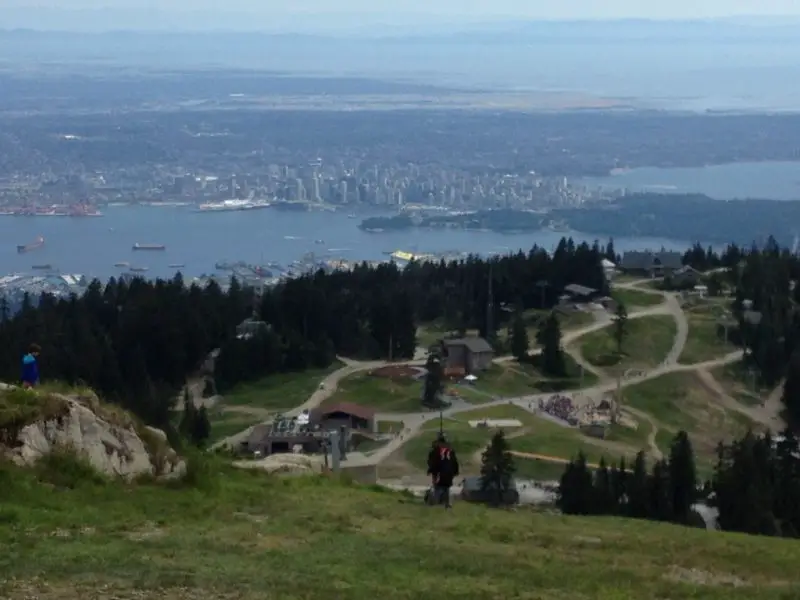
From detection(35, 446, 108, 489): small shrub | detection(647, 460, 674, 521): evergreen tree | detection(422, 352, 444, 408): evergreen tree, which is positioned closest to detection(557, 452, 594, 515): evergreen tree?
detection(647, 460, 674, 521): evergreen tree

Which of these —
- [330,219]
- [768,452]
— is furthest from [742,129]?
[768,452]

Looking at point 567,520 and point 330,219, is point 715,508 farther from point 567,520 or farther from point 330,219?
point 330,219

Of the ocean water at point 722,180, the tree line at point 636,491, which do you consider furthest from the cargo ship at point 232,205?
the tree line at point 636,491

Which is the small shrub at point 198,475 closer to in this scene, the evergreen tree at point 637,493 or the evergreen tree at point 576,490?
the evergreen tree at point 576,490

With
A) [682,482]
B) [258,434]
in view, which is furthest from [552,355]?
[682,482]

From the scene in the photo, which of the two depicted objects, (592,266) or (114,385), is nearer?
(114,385)

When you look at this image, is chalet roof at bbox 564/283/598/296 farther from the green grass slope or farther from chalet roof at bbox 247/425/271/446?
the green grass slope
